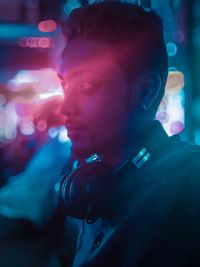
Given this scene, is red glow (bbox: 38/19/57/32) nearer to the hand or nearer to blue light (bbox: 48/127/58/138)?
blue light (bbox: 48/127/58/138)

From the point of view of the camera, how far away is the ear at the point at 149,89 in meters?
0.85

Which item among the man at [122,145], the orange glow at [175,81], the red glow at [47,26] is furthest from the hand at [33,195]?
the red glow at [47,26]

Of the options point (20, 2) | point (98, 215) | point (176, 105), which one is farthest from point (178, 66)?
point (20, 2)

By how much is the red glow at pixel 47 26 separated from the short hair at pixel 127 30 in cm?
209

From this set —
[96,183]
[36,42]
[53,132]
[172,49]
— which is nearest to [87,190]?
[96,183]

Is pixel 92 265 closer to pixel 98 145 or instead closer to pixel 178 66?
pixel 98 145

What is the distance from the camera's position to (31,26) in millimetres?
3254

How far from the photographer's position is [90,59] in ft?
2.74

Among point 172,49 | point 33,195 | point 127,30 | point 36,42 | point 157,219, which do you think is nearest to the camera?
point 157,219

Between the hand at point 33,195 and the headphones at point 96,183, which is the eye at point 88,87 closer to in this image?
the headphones at point 96,183

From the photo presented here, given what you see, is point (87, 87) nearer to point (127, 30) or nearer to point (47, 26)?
point (127, 30)

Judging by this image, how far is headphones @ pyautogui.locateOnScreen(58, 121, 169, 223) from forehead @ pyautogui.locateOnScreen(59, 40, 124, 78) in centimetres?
17

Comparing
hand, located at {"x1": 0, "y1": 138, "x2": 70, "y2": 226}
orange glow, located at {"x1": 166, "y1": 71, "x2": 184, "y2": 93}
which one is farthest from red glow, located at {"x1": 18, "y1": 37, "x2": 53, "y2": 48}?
hand, located at {"x1": 0, "y1": 138, "x2": 70, "y2": 226}

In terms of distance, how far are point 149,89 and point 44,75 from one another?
7.33 ft
